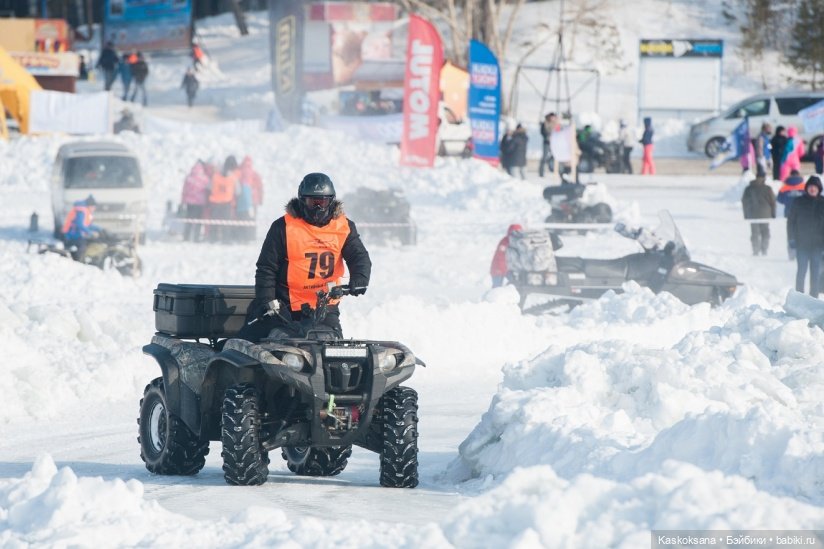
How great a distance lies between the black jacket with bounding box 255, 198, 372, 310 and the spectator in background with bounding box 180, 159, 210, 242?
57.4 feet

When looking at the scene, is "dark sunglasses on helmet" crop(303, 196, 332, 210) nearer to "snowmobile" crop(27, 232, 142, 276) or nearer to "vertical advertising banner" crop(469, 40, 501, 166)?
"snowmobile" crop(27, 232, 142, 276)

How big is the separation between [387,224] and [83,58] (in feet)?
106

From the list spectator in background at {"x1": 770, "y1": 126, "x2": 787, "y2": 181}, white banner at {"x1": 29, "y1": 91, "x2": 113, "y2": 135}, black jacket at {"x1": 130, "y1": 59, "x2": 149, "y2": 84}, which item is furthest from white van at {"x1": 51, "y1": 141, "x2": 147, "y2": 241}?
black jacket at {"x1": 130, "y1": 59, "x2": 149, "y2": 84}

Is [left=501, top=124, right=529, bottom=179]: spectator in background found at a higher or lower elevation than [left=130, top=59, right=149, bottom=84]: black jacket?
lower

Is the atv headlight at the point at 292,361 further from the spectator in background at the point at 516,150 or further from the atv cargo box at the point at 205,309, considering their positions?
the spectator in background at the point at 516,150

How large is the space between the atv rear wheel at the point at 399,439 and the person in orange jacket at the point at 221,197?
58.0 ft

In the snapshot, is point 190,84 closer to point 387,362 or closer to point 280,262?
point 280,262

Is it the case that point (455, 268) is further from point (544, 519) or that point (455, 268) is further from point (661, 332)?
point (544, 519)

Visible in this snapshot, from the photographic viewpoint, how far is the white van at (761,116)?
37.3m

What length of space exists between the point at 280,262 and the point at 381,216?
17275 mm

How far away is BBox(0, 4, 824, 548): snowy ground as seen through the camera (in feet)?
17.5

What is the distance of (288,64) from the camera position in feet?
139

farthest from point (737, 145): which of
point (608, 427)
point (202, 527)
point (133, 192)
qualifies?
point (202, 527)

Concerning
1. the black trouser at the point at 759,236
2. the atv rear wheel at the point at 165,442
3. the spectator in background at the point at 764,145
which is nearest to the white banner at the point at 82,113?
the spectator in background at the point at 764,145
